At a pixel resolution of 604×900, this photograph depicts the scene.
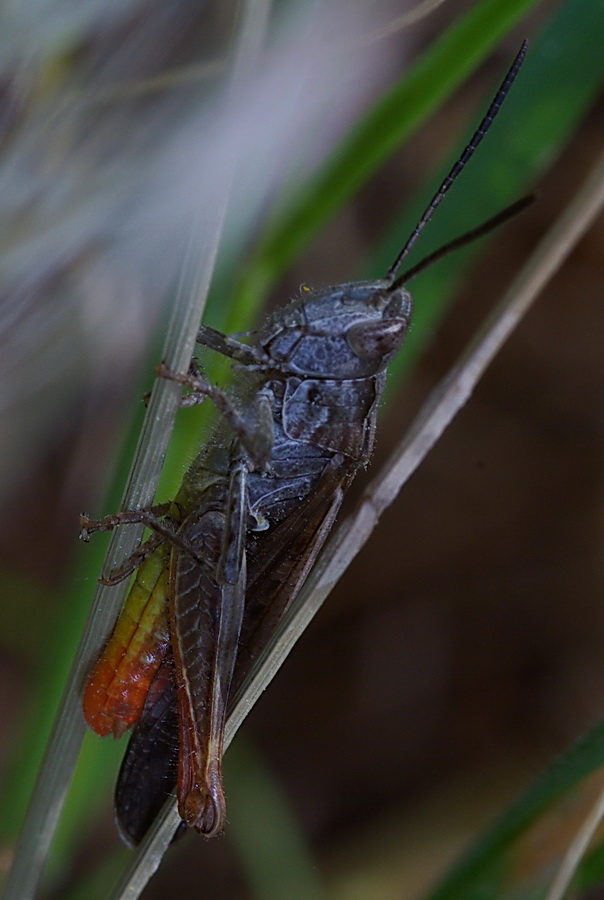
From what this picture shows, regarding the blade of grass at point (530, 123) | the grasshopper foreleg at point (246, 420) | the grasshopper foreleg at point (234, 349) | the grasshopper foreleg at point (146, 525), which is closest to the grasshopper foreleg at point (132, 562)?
the grasshopper foreleg at point (146, 525)

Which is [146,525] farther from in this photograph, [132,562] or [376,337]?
[376,337]

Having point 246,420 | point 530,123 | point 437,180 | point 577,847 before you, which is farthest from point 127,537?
point 530,123

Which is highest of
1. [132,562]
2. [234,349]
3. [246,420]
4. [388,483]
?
[234,349]

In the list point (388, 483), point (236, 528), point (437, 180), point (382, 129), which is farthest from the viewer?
point (437, 180)

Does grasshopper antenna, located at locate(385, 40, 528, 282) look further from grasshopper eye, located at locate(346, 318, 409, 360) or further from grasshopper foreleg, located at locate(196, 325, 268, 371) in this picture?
grasshopper foreleg, located at locate(196, 325, 268, 371)

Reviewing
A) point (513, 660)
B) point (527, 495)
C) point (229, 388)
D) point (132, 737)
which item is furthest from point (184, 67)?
point (513, 660)

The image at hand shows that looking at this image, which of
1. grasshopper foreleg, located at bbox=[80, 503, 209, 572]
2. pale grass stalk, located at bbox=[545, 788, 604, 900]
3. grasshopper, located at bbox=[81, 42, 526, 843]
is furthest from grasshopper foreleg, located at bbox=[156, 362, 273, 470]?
pale grass stalk, located at bbox=[545, 788, 604, 900]

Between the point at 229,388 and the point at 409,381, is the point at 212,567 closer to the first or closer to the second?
the point at 229,388
